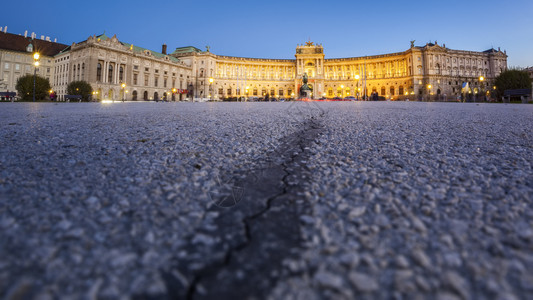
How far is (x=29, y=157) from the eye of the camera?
158cm

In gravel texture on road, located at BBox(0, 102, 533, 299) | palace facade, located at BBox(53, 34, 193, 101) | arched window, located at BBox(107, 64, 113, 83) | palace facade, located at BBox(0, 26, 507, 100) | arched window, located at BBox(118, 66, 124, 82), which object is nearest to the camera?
gravel texture on road, located at BBox(0, 102, 533, 299)

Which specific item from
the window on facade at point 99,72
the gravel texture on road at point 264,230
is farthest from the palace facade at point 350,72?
the gravel texture on road at point 264,230

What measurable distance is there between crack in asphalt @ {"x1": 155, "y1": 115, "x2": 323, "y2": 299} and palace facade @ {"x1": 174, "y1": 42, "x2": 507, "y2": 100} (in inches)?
2388

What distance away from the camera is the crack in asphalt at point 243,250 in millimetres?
554

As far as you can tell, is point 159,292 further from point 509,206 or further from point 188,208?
point 509,206

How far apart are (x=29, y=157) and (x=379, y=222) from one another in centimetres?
198

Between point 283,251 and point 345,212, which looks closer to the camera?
point 283,251

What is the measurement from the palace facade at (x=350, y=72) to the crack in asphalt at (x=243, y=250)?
6064 cm

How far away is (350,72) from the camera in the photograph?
67.5 metres

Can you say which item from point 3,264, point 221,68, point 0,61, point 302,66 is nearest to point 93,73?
point 0,61

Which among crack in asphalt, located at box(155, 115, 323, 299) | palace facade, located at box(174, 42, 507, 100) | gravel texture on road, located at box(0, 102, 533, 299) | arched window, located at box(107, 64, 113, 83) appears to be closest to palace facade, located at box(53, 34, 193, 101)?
arched window, located at box(107, 64, 113, 83)

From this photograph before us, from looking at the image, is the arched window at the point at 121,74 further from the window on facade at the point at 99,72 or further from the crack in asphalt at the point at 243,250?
the crack in asphalt at the point at 243,250

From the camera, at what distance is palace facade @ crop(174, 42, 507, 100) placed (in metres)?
58.6

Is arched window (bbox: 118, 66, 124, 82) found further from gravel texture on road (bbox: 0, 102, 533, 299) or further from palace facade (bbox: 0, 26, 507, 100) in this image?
gravel texture on road (bbox: 0, 102, 533, 299)
